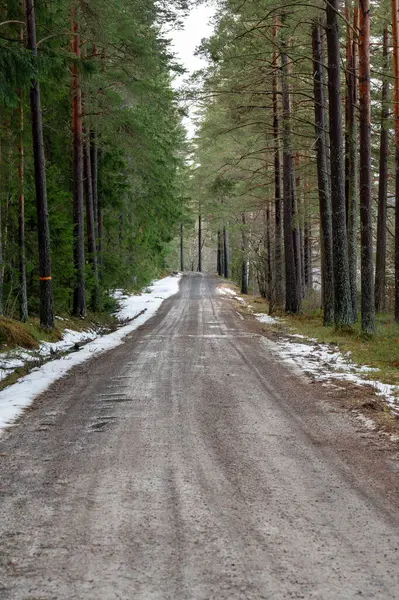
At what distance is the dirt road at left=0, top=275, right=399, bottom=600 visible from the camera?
8.96 feet

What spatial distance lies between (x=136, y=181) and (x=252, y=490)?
63.9 ft

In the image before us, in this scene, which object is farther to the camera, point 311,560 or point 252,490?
point 252,490

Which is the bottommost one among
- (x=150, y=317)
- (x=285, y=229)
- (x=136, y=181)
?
(x=150, y=317)

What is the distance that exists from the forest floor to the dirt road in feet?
1.55

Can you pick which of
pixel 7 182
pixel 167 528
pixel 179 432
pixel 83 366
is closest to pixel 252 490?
pixel 167 528

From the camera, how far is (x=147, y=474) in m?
4.23

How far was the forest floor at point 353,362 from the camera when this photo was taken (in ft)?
21.1

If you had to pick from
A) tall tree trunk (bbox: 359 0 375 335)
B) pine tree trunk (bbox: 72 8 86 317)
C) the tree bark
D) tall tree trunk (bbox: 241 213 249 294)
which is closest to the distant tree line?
tall tree trunk (bbox: 359 0 375 335)

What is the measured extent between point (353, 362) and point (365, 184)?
16.1 ft

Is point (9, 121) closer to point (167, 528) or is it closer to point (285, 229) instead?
point (285, 229)

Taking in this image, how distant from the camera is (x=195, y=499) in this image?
3.74 m

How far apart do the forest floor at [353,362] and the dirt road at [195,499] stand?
1.55ft

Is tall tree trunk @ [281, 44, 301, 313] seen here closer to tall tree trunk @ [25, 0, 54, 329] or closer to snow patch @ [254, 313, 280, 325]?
snow patch @ [254, 313, 280, 325]

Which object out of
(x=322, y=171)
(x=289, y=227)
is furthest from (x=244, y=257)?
(x=322, y=171)
